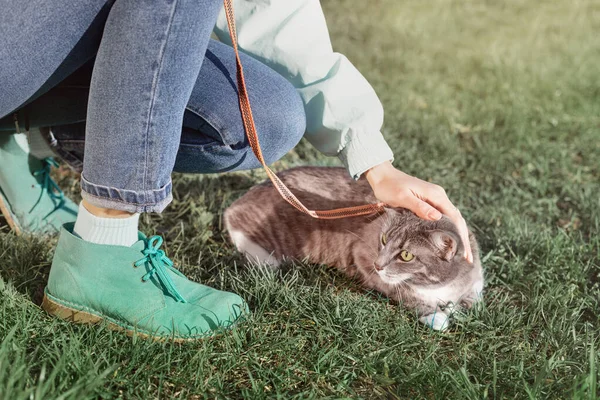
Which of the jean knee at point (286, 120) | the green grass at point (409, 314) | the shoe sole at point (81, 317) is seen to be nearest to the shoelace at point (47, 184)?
the green grass at point (409, 314)

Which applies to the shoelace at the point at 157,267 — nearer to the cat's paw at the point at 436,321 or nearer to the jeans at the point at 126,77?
the jeans at the point at 126,77

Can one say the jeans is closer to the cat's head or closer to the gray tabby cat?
the gray tabby cat

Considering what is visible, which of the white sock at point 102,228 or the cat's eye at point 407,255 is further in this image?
the cat's eye at point 407,255

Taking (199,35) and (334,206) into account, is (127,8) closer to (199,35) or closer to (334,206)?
(199,35)

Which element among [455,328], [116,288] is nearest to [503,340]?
[455,328]

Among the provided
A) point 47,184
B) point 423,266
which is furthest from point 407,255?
point 47,184

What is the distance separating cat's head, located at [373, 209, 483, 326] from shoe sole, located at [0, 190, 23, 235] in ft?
4.74

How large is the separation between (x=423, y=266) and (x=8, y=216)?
5.45 ft

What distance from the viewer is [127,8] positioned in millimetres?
1686

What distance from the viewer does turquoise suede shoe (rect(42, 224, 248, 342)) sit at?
1.93 m

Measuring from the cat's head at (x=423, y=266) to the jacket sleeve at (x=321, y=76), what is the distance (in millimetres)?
395

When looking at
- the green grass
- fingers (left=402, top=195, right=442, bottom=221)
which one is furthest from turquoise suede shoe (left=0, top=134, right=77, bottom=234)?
fingers (left=402, top=195, right=442, bottom=221)

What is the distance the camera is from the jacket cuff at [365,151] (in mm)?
2080

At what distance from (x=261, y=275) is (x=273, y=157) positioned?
454 mm
